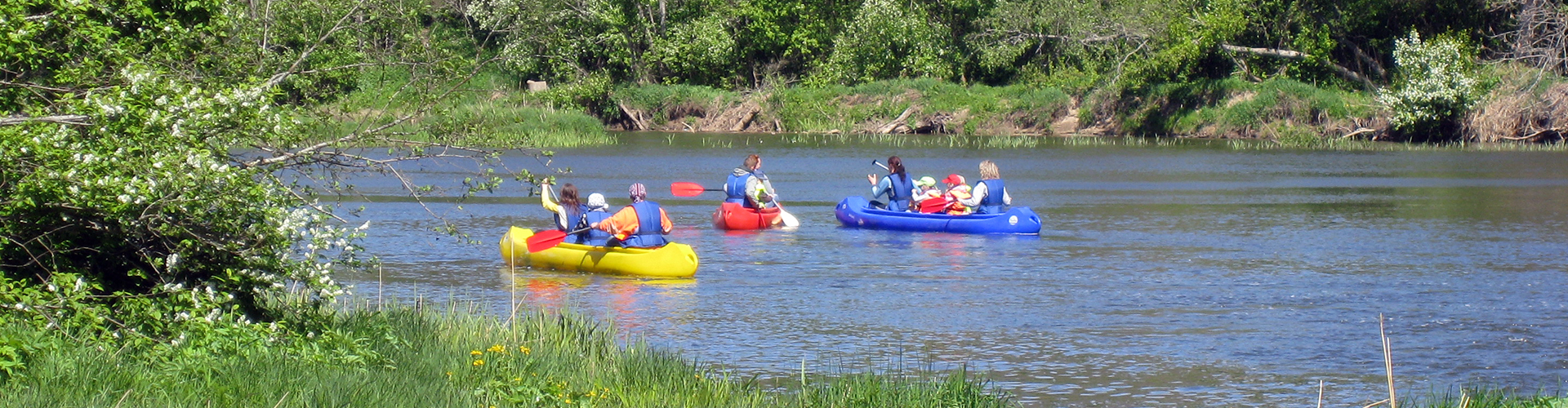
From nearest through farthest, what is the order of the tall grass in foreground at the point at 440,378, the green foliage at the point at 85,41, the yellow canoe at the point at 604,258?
1. the tall grass in foreground at the point at 440,378
2. the green foliage at the point at 85,41
3. the yellow canoe at the point at 604,258

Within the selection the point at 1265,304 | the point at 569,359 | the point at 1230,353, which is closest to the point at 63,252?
the point at 569,359

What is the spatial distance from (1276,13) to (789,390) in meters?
35.0

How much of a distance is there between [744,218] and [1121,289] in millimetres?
5928

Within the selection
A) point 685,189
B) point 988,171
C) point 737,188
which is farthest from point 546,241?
point 685,189

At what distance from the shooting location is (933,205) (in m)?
17.7

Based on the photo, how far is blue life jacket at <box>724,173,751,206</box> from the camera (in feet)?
58.6

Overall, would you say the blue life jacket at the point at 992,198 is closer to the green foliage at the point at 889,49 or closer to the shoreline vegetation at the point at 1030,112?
the shoreline vegetation at the point at 1030,112

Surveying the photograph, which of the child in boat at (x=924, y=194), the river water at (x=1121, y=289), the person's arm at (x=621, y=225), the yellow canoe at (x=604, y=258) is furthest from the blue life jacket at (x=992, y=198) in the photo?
the person's arm at (x=621, y=225)

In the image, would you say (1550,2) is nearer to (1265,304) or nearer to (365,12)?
(1265,304)

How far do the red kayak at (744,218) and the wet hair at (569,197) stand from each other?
3.81 meters

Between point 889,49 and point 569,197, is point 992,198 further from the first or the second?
point 889,49

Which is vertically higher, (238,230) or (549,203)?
(238,230)

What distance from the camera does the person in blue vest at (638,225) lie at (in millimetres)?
13406

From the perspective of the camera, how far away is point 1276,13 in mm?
40375
